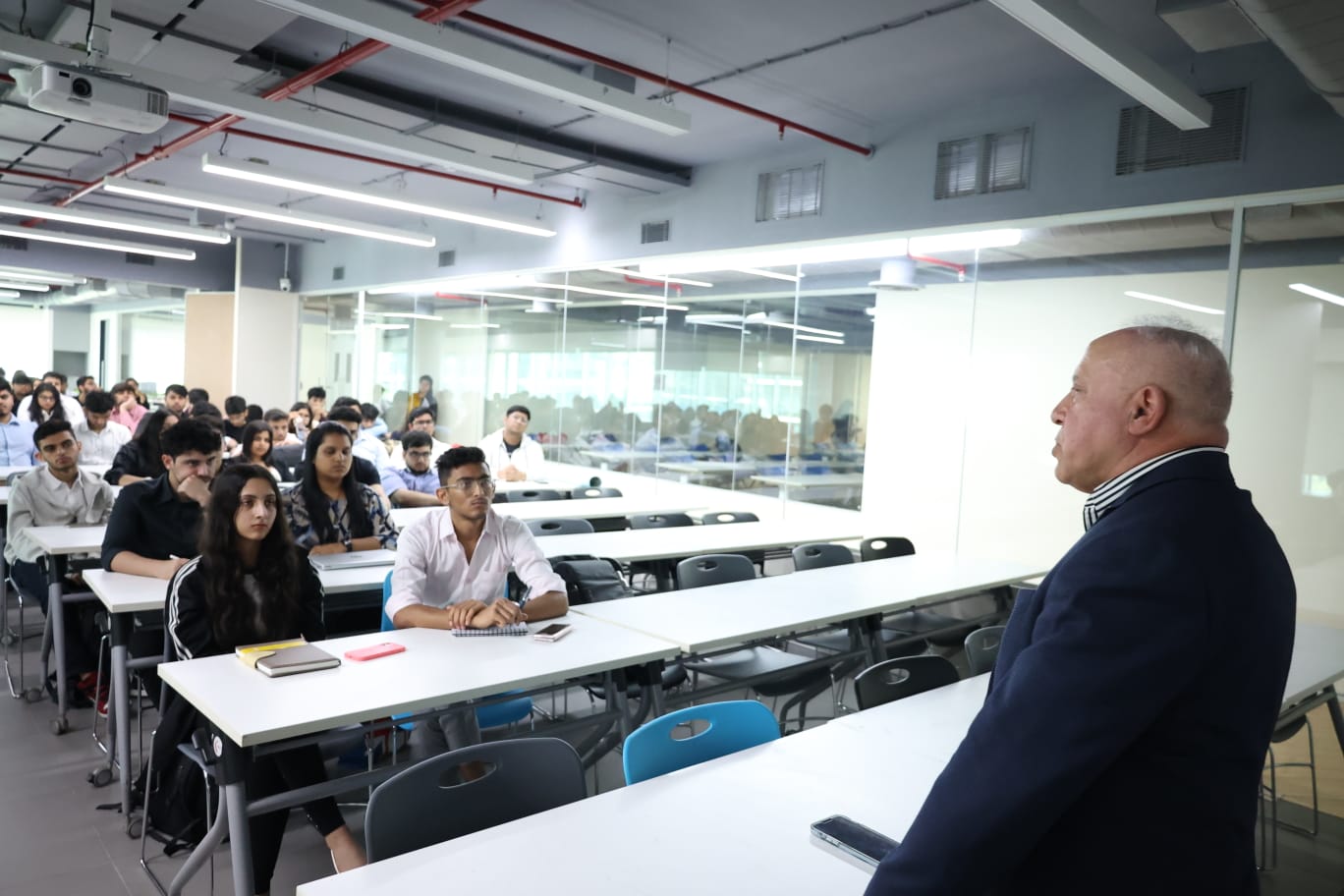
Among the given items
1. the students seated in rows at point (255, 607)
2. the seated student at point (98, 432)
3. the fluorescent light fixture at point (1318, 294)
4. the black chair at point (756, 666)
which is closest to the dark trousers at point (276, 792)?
the students seated in rows at point (255, 607)

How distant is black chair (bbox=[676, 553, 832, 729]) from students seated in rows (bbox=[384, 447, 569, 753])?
802mm

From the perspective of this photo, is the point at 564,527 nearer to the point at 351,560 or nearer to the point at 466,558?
the point at 351,560

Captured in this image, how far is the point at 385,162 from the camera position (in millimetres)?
7941

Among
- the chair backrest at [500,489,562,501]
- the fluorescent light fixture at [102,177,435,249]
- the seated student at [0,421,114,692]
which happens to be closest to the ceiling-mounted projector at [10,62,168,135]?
the seated student at [0,421,114,692]

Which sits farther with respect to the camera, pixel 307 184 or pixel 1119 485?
pixel 307 184

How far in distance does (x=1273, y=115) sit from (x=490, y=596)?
15.3 ft

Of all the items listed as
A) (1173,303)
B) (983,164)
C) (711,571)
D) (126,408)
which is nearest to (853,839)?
(711,571)

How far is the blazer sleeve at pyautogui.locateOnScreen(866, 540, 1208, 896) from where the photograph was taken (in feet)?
3.41

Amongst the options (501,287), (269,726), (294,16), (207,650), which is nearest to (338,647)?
(207,650)

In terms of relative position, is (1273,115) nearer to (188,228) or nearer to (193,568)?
(193,568)

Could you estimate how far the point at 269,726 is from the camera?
7.04ft

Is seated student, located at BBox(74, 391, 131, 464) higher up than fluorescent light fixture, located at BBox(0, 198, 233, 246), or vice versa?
fluorescent light fixture, located at BBox(0, 198, 233, 246)

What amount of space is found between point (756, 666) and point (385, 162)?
620 cm

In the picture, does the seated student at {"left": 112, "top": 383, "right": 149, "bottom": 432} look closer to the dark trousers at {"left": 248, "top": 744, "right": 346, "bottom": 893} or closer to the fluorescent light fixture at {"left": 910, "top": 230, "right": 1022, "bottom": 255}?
the fluorescent light fixture at {"left": 910, "top": 230, "right": 1022, "bottom": 255}
